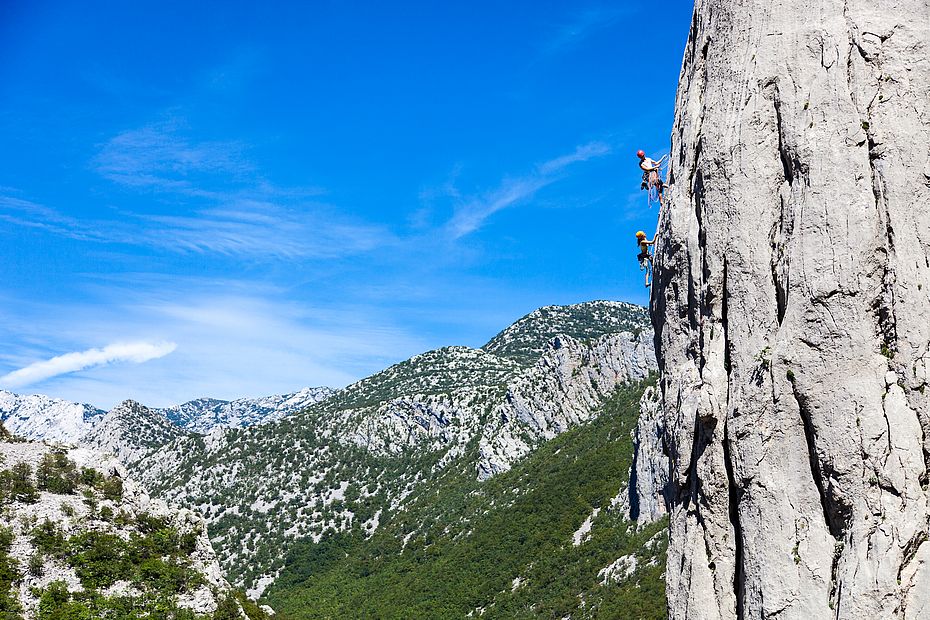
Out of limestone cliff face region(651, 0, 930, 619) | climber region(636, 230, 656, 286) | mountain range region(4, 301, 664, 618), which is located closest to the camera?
limestone cliff face region(651, 0, 930, 619)

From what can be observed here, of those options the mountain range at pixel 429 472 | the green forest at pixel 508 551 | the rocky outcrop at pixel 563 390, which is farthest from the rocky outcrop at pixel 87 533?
the rocky outcrop at pixel 563 390

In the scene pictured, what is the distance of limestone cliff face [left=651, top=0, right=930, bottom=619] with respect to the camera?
36.5ft

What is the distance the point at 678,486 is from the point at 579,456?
3620 inches

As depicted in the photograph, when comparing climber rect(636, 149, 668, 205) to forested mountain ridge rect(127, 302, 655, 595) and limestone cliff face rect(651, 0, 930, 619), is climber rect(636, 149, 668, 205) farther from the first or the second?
forested mountain ridge rect(127, 302, 655, 595)

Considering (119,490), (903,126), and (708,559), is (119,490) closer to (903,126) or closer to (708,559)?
(708,559)

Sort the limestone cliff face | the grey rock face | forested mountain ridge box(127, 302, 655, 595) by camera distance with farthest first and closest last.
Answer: forested mountain ridge box(127, 302, 655, 595)
the grey rock face
the limestone cliff face

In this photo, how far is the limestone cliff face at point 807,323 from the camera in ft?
36.5

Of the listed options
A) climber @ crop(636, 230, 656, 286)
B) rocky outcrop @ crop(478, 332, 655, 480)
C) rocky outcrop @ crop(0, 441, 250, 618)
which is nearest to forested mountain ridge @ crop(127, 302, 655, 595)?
rocky outcrop @ crop(478, 332, 655, 480)

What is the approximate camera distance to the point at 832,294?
11852mm

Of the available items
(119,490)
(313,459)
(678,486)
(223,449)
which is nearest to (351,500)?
(313,459)

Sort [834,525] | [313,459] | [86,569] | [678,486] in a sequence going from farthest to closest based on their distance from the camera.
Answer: [313,459] < [86,569] < [678,486] < [834,525]

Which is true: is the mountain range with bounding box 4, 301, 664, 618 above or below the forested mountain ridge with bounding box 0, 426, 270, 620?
above

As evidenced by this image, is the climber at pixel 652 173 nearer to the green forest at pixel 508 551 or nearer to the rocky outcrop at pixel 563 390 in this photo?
the green forest at pixel 508 551

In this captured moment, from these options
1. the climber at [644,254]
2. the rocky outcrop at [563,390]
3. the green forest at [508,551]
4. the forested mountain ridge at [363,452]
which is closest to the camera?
the climber at [644,254]
